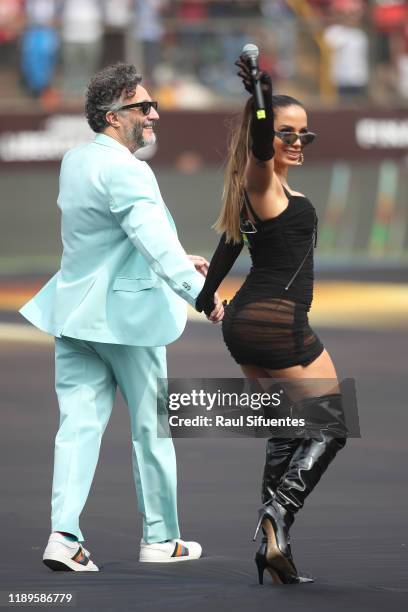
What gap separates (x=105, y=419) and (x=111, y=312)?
18.2 inches

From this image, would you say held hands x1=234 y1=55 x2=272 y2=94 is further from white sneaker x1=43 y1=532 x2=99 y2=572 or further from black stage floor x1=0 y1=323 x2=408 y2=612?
white sneaker x1=43 y1=532 x2=99 y2=572

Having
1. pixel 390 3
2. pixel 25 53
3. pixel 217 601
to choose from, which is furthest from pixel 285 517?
pixel 390 3

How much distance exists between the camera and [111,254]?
20.1 feet

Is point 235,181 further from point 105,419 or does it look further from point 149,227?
point 105,419

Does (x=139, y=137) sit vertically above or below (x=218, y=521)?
above

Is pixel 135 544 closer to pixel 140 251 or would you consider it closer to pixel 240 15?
pixel 140 251

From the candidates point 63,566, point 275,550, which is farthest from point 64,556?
point 275,550

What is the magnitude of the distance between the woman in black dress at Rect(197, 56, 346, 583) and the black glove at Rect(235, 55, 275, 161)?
0.17 meters

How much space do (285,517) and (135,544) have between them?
1178 millimetres

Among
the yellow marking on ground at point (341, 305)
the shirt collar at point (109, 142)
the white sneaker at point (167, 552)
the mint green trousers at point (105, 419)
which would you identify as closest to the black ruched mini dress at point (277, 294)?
the mint green trousers at point (105, 419)

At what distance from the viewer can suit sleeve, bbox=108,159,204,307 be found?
5875 millimetres

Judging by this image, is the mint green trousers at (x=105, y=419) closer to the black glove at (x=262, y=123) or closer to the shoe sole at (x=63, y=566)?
the shoe sole at (x=63, y=566)

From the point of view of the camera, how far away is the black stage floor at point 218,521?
5531mm

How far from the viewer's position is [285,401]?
18.5 feet
